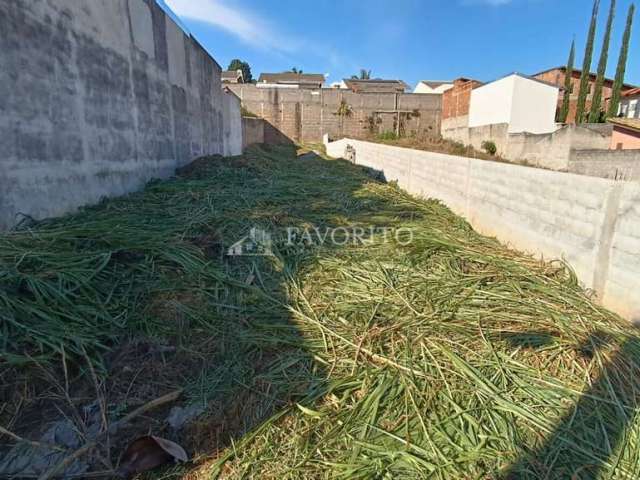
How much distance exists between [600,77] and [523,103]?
5627 mm

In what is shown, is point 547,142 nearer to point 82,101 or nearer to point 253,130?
point 253,130

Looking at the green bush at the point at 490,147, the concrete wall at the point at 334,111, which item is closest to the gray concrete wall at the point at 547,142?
the green bush at the point at 490,147

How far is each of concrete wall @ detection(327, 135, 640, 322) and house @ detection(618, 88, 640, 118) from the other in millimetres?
22584

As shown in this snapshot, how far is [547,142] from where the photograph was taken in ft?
43.8

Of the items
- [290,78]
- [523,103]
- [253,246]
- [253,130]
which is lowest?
[253,246]

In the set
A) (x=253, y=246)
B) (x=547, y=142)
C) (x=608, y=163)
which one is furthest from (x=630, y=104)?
(x=253, y=246)

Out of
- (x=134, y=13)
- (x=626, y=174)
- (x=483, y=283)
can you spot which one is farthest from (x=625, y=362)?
(x=626, y=174)

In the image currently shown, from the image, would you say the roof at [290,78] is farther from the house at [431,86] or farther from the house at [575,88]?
the house at [575,88]

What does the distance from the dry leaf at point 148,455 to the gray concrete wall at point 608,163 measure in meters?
12.2

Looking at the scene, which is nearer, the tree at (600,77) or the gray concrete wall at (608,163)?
the gray concrete wall at (608,163)

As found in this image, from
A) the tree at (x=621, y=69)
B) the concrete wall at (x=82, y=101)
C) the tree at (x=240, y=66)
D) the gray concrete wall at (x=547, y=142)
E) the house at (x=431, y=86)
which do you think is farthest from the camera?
the tree at (x=240, y=66)

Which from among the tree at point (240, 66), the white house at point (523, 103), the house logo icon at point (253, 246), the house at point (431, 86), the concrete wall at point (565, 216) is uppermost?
the tree at point (240, 66)

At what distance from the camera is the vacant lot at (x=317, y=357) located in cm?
142

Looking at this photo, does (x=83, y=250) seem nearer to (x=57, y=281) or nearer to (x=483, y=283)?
(x=57, y=281)
